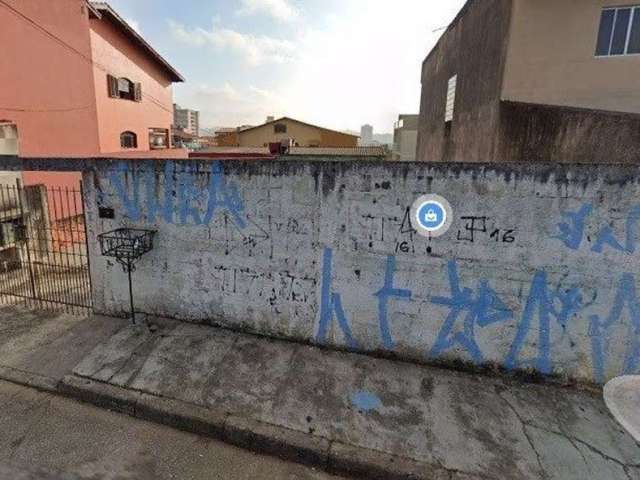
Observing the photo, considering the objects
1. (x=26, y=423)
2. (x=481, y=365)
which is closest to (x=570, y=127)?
(x=481, y=365)

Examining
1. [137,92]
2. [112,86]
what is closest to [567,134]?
[112,86]

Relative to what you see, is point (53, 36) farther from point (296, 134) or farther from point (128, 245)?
point (296, 134)

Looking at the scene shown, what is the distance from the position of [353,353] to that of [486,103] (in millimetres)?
8955

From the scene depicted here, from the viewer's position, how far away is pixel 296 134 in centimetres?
3806

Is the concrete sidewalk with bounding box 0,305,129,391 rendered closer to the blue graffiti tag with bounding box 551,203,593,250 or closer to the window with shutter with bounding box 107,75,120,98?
the blue graffiti tag with bounding box 551,203,593,250

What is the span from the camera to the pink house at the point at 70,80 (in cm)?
867

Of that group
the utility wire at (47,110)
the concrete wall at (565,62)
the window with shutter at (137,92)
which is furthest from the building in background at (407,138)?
the utility wire at (47,110)

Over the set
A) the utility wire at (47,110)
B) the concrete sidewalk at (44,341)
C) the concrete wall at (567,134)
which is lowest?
the concrete sidewalk at (44,341)

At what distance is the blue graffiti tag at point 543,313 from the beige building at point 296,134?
3556cm

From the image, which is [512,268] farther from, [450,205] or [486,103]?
[486,103]

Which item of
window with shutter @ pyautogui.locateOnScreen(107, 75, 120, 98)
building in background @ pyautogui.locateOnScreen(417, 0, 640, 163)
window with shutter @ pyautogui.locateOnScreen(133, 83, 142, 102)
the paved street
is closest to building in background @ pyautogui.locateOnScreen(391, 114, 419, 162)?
building in background @ pyautogui.locateOnScreen(417, 0, 640, 163)

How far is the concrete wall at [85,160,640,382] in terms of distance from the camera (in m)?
3.32

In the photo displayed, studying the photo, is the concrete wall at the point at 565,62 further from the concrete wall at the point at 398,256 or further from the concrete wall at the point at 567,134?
the concrete wall at the point at 398,256

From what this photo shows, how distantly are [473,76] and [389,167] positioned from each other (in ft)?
32.1
